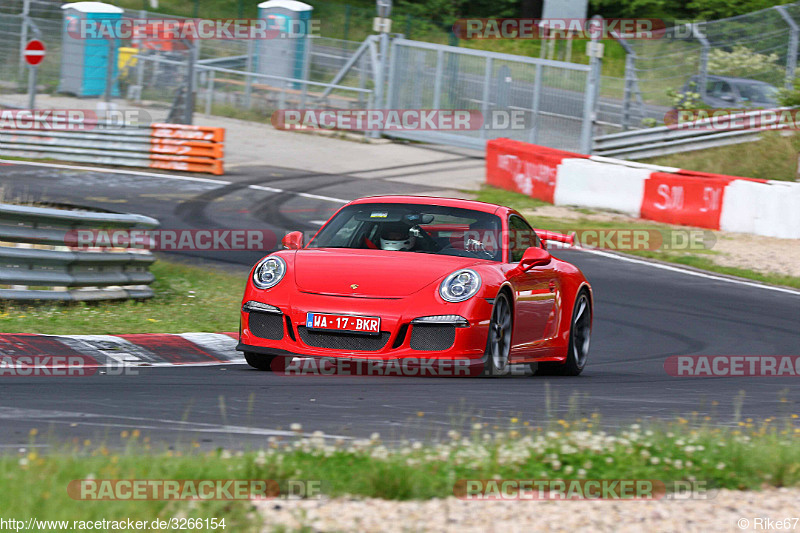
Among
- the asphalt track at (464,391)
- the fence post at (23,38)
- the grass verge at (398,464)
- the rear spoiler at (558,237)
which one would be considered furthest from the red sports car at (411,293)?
the fence post at (23,38)

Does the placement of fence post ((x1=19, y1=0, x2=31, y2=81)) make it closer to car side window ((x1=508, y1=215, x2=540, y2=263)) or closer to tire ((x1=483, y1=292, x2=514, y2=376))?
car side window ((x1=508, y1=215, x2=540, y2=263))

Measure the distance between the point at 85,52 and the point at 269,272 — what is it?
2351 centimetres

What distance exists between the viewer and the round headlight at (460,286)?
748 centimetres

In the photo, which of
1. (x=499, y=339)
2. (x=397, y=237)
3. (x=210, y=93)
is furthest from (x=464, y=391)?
(x=210, y=93)

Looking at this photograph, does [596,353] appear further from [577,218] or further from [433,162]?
[433,162]

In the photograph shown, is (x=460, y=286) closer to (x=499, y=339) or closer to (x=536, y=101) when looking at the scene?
(x=499, y=339)

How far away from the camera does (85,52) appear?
29.6 meters

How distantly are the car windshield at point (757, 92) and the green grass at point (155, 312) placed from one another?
14.5 meters

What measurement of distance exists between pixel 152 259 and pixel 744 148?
1534cm

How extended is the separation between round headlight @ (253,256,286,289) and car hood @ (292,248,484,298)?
10 centimetres

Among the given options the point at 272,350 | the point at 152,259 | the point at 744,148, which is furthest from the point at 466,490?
the point at 744,148

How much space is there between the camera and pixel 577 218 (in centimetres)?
1955

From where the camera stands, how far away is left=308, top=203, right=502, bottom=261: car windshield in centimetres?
842

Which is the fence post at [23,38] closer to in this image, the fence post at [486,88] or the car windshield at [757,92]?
the fence post at [486,88]
